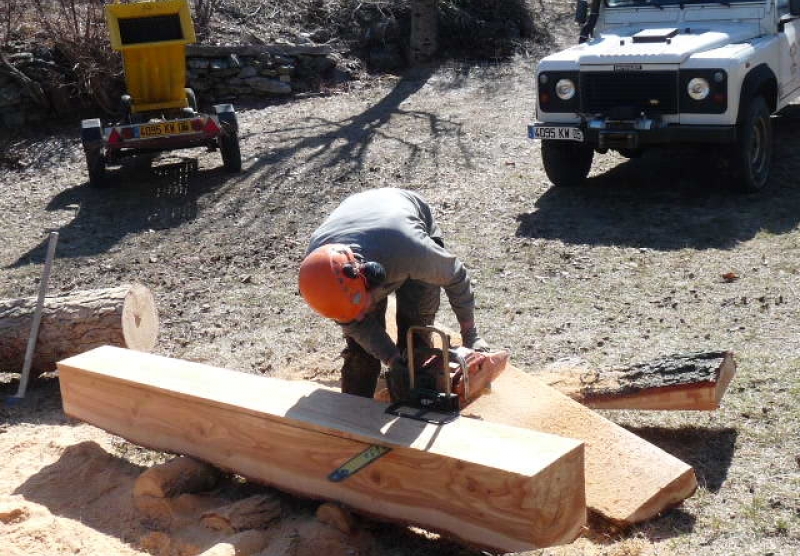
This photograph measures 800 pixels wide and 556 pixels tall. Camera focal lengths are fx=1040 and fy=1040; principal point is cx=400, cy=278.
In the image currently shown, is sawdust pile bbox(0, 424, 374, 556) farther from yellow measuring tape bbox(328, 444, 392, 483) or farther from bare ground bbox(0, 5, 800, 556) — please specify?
yellow measuring tape bbox(328, 444, 392, 483)

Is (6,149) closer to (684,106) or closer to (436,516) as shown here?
(684,106)

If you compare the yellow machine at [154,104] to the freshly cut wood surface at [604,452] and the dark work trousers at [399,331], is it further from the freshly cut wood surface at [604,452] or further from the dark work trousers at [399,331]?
the freshly cut wood surface at [604,452]

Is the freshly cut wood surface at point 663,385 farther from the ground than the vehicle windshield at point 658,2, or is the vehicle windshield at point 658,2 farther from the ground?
the vehicle windshield at point 658,2

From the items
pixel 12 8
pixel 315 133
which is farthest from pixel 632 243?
pixel 12 8

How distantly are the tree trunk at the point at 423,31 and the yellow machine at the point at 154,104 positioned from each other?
5019 millimetres

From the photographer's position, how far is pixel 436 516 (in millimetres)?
4332

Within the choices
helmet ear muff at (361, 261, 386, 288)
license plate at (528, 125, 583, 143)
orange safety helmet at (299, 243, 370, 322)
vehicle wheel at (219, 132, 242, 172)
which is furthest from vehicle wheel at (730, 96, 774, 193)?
orange safety helmet at (299, 243, 370, 322)

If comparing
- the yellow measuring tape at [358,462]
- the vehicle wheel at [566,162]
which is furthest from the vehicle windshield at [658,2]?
the yellow measuring tape at [358,462]

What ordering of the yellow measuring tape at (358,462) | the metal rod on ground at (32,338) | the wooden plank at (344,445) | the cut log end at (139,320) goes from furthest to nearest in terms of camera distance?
the cut log end at (139,320) → the metal rod on ground at (32,338) → the yellow measuring tape at (358,462) → the wooden plank at (344,445)

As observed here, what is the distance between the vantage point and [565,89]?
9.73 m

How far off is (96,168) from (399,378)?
26.0ft

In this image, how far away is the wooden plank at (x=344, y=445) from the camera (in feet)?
13.4

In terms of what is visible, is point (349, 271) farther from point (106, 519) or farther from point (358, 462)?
point (106, 519)

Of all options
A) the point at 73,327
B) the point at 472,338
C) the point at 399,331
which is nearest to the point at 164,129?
the point at 73,327
